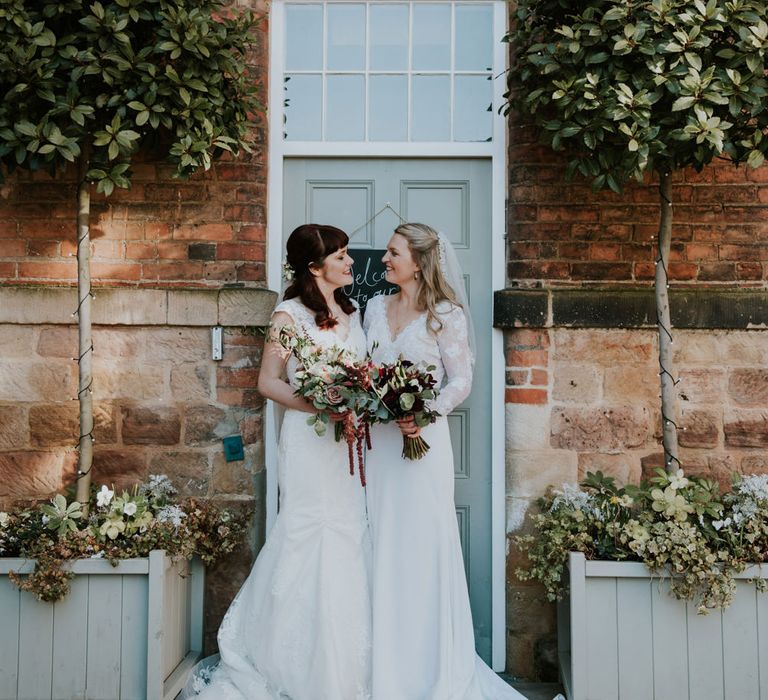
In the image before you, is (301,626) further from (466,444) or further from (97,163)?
(97,163)

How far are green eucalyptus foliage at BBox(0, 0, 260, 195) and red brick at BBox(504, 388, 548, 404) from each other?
74.2 inches

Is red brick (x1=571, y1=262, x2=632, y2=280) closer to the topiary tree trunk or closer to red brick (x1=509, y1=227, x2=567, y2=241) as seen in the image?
red brick (x1=509, y1=227, x2=567, y2=241)

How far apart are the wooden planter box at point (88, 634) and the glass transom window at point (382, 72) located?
8.03 feet

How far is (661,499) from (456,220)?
180 cm

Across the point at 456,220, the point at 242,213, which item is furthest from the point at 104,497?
the point at 456,220

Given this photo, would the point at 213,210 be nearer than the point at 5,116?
No

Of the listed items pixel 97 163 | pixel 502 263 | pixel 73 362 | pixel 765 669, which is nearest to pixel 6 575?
pixel 73 362

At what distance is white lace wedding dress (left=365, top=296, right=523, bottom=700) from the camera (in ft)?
11.2

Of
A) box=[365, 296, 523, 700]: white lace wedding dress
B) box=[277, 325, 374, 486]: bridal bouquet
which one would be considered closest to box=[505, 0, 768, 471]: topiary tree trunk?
box=[365, 296, 523, 700]: white lace wedding dress

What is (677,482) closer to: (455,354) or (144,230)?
(455,354)

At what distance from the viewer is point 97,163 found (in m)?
3.63

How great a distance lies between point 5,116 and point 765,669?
408 centimetres

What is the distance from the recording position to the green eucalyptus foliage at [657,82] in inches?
125

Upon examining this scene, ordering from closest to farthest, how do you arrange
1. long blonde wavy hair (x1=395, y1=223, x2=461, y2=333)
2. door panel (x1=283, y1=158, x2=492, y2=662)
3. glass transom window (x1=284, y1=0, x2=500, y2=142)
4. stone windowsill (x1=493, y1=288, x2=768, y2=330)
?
long blonde wavy hair (x1=395, y1=223, x2=461, y2=333)
stone windowsill (x1=493, y1=288, x2=768, y2=330)
door panel (x1=283, y1=158, x2=492, y2=662)
glass transom window (x1=284, y1=0, x2=500, y2=142)
